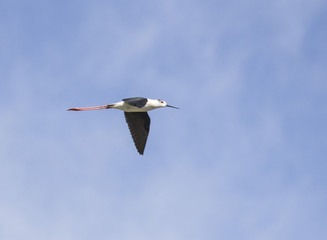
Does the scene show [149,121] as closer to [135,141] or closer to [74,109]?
[135,141]

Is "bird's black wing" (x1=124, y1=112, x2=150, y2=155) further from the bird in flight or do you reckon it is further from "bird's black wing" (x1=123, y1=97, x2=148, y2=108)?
"bird's black wing" (x1=123, y1=97, x2=148, y2=108)

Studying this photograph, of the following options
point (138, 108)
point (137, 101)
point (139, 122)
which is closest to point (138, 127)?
point (139, 122)

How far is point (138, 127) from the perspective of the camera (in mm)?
28812

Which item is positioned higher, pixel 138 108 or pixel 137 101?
pixel 137 101

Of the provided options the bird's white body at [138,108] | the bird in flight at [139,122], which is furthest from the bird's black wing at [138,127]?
the bird's white body at [138,108]

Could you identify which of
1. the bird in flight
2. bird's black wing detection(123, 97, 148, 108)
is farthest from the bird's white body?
bird's black wing detection(123, 97, 148, 108)

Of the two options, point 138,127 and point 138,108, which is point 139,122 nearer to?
point 138,127

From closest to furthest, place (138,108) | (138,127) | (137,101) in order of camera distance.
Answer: (137,101), (138,108), (138,127)

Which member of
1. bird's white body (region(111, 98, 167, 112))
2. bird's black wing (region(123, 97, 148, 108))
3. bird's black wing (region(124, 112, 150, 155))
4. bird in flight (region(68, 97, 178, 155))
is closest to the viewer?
bird's black wing (region(123, 97, 148, 108))

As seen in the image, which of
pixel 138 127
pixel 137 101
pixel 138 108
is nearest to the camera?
pixel 137 101

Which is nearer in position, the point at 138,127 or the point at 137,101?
the point at 137,101

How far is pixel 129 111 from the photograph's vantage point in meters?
28.2

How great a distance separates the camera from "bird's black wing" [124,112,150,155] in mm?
28734

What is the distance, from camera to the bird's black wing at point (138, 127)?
28.7m
